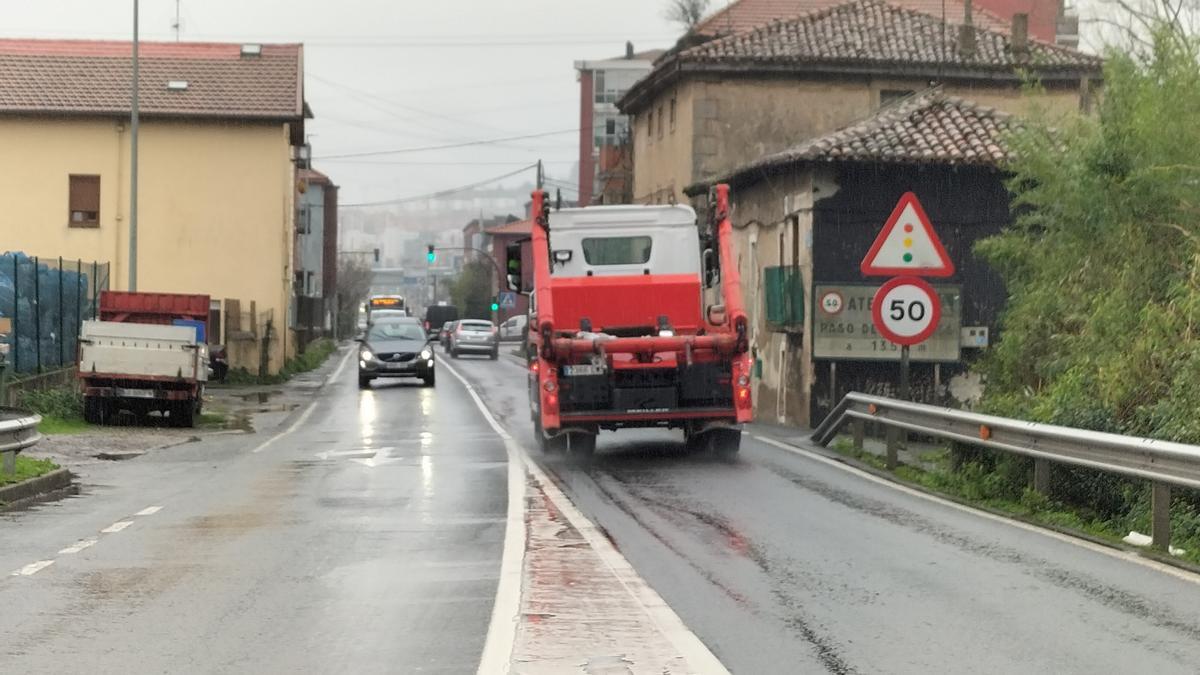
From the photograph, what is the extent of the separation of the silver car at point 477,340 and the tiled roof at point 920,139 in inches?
1514

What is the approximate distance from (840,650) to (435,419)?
23.1 meters

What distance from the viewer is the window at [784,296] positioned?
32.0 m

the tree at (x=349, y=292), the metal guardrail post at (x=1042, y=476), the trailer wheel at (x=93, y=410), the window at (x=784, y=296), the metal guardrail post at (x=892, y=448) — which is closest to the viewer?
the metal guardrail post at (x=1042, y=476)

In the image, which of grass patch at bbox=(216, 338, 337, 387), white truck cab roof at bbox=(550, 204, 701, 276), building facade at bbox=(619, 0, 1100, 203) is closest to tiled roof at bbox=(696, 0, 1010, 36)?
building facade at bbox=(619, 0, 1100, 203)

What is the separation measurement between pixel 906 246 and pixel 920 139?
14.5 metres

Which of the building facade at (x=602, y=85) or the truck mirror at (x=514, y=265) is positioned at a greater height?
the building facade at (x=602, y=85)

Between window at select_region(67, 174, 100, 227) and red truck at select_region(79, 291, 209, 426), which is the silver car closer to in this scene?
window at select_region(67, 174, 100, 227)

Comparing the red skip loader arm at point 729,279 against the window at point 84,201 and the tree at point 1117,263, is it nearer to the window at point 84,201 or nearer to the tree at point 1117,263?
the tree at point 1117,263

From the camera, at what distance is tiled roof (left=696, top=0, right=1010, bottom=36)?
57.7 meters

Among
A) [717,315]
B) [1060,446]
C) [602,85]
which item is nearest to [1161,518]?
[1060,446]

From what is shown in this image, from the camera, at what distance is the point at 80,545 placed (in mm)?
11672

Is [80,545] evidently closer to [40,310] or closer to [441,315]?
[40,310]

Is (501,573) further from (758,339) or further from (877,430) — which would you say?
(758,339)

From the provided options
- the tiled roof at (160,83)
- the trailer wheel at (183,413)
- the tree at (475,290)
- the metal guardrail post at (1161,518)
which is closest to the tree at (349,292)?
the tree at (475,290)
